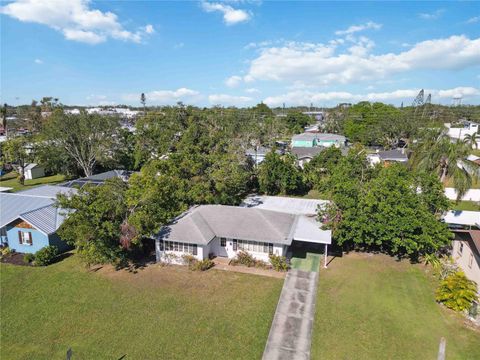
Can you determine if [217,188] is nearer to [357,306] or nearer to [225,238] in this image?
[225,238]

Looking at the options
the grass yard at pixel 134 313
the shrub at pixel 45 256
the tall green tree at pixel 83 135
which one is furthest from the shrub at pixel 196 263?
the tall green tree at pixel 83 135

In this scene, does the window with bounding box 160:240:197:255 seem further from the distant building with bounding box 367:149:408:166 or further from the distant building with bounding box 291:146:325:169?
the distant building with bounding box 367:149:408:166

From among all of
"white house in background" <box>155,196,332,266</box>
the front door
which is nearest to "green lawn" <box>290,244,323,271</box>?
"white house in background" <box>155,196,332,266</box>

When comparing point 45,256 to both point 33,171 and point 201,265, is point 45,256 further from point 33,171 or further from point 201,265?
point 33,171

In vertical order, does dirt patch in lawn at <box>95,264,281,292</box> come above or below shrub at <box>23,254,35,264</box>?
below

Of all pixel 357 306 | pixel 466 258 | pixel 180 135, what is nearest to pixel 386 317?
pixel 357 306

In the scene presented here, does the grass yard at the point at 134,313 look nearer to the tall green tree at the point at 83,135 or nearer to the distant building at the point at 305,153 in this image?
the tall green tree at the point at 83,135
